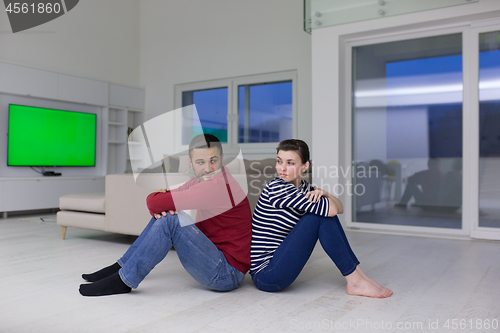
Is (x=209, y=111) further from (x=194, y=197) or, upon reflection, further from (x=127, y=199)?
(x=194, y=197)

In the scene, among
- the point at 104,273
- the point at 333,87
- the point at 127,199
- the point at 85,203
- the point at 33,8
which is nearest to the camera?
the point at 104,273

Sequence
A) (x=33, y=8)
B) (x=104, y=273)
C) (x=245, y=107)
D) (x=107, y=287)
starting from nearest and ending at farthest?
(x=107, y=287) < (x=104, y=273) < (x=33, y=8) < (x=245, y=107)

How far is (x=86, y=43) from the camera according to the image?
6520 millimetres

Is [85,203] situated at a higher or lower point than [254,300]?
higher

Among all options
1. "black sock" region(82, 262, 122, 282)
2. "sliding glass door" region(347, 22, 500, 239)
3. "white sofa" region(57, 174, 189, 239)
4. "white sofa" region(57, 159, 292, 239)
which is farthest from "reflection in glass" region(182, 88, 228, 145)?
"black sock" region(82, 262, 122, 282)

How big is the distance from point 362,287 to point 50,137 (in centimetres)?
527

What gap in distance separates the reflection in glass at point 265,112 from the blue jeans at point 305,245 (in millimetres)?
4139

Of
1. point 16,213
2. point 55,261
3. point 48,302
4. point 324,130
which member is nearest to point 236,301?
point 48,302

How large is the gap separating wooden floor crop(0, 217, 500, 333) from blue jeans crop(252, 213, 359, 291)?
0.55 feet

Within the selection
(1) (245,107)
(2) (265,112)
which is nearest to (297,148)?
(2) (265,112)

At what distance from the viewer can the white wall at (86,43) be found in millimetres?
5680

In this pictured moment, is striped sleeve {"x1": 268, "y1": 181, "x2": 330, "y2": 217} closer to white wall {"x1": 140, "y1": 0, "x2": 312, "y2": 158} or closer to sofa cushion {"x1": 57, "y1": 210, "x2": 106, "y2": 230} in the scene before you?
sofa cushion {"x1": 57, "y1": 210, "x2": 106, "y2": 230}

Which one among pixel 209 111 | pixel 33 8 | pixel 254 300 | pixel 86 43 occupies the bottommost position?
pixel 254 300

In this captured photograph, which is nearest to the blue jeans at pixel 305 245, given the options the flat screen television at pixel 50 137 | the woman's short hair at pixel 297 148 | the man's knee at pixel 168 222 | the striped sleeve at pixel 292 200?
the striped sleeve at pixel 292 200
